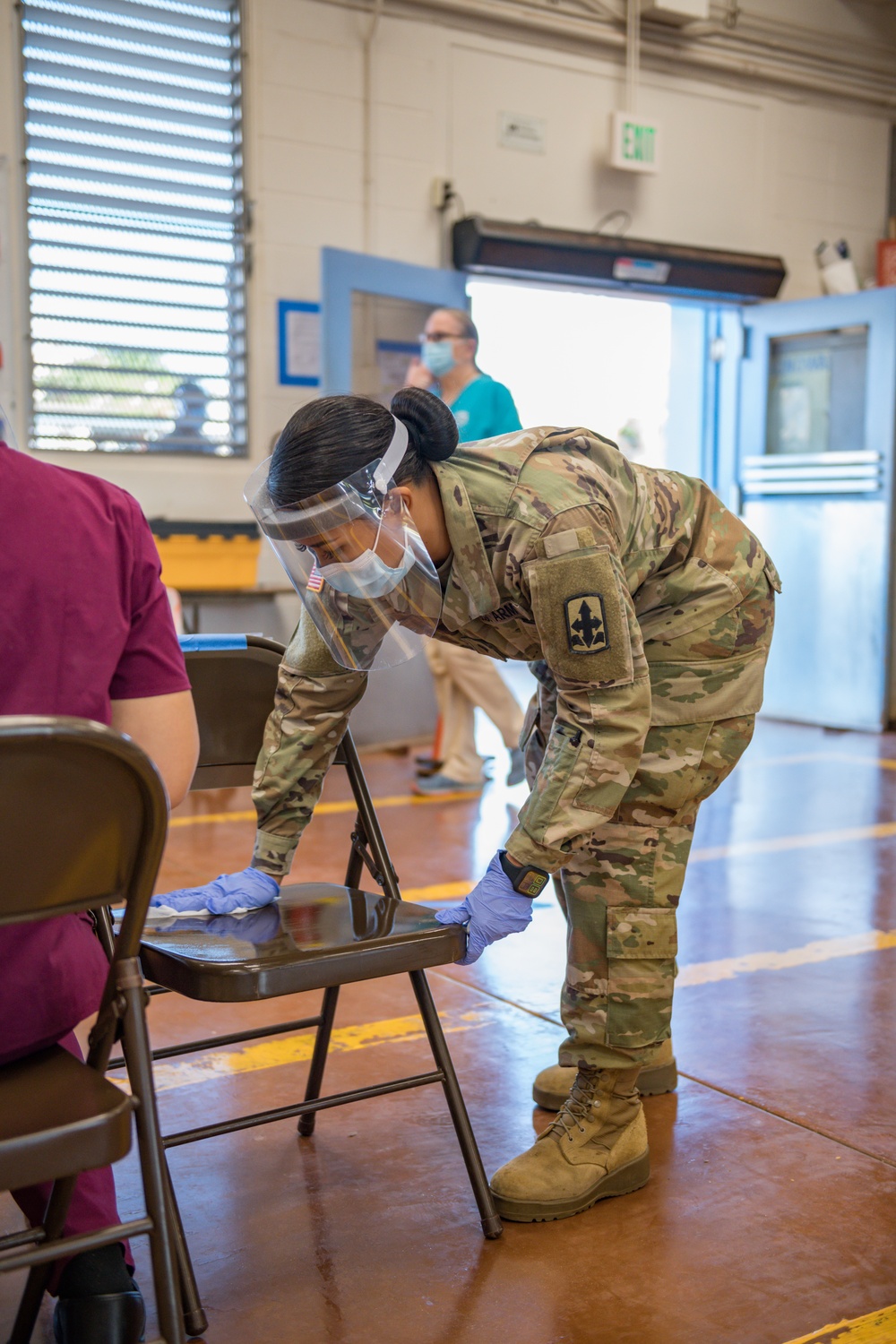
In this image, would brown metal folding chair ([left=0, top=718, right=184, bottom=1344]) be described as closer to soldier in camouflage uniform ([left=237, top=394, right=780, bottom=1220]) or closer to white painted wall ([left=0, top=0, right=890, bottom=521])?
soldier in camouflage uniform ([left=237, top=394, right=780, bottom=1220])

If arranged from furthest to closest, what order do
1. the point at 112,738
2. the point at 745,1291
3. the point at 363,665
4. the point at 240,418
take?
the point at 240,418
the point at 363,665
the point at 745,1291
the point at 112,738

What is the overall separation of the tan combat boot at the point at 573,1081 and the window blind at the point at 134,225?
384cm

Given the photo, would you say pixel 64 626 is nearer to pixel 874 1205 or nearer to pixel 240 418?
pixel 874 1205

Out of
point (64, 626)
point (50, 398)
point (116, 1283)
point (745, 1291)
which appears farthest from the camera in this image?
point (50, 398)

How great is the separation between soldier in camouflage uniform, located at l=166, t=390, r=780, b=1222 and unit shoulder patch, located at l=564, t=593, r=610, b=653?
6 cm

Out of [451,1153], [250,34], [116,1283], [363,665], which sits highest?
[250,34]

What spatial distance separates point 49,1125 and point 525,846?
2.43 ft

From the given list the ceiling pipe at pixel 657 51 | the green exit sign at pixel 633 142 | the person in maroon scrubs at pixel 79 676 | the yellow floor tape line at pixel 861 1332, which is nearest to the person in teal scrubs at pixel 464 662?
the ceiling pipe at pixel 657 51

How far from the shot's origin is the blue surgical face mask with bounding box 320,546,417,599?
5.53 feet

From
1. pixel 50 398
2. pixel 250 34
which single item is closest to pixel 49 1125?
pixel 50 398

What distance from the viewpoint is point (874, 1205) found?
1.90 metres

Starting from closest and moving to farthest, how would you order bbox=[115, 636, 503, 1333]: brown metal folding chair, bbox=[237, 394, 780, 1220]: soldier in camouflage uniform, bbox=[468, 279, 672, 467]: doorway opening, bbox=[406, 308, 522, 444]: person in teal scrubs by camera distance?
1. bbox=[115, 636, 503, 1333]: brown metal folding chair
2. bbox=[237, 394, 780, 1220]: soldier in camouflage uniform
3. bbox=[406, 308, 522, 444]: person in teal scrubs
4. bbox=[468, 279, 672, 467]: doorway opening

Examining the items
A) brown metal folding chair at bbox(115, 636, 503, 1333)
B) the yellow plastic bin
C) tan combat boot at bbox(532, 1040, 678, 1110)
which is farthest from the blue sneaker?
brown metal folding chair at bbox(115, 636, 503, 1333)

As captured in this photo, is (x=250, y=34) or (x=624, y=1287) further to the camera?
(x=250, y=34)
